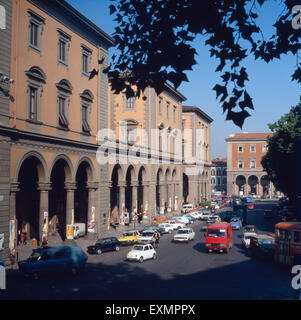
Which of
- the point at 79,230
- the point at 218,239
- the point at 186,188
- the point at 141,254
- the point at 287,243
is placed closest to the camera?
the point at 287,243

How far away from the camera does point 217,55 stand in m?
9.41

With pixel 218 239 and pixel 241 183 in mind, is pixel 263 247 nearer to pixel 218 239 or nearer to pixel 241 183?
pixel 218 239

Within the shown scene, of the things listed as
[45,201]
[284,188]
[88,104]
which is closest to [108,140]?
[88,104]

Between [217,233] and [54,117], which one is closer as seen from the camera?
[217,233]

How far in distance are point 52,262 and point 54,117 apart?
1326 centimetres

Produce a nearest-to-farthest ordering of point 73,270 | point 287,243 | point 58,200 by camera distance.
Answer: point 73,270
point 287,243
point 58,200

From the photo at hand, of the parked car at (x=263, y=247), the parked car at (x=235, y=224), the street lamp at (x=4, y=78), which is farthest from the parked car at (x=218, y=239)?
the street lamp at (x=4, y=78)

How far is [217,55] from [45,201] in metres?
22.7

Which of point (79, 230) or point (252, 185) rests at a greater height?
point (252, 185)

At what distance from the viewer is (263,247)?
26.3 metres

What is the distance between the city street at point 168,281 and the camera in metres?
16.8

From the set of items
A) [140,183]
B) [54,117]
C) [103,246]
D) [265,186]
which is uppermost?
[54,117]

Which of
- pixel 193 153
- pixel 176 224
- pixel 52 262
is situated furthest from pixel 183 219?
pixel 52 262
